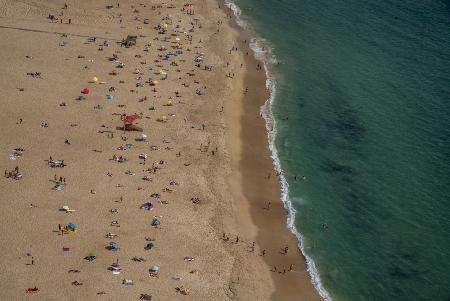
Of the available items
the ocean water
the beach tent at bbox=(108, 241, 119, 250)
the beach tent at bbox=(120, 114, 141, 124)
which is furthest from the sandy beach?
the ocean water

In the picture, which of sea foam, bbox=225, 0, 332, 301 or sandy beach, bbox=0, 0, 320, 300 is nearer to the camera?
sandy beach, bbox=0, 0, 320, 300

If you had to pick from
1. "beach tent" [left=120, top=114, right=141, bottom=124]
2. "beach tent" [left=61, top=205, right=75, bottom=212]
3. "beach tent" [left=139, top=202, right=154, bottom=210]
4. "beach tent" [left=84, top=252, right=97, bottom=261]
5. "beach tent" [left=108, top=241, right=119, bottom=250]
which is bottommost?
"beach tent" [left=84, top=252, right=97, bottom=261]

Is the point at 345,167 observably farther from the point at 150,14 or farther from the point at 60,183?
the point at 150,14

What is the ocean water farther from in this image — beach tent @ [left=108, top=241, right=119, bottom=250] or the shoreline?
beach tent @ [left=108, top=241, right=119, bottom=250]

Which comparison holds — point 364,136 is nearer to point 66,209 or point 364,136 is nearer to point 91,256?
point 66,209

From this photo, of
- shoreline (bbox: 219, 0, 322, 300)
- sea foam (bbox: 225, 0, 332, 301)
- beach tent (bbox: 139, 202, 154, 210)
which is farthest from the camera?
beach tent (bbox: 139, 202, 154, 210)

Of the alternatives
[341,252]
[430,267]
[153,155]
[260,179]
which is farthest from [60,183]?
[430,267]

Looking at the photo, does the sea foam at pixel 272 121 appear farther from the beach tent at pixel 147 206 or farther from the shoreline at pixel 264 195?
the beach tent at pixel 147 206
